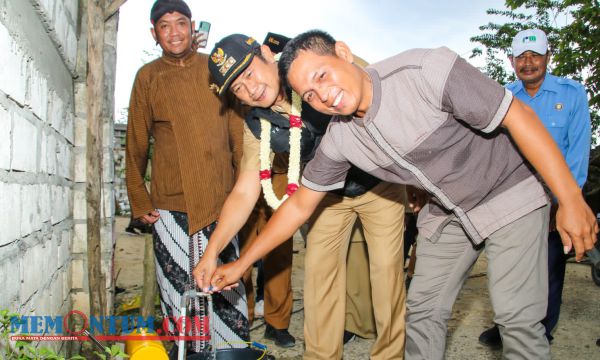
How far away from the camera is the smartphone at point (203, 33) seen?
3883 mm

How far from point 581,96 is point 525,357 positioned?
214 cm

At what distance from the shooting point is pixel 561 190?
1.96 meters

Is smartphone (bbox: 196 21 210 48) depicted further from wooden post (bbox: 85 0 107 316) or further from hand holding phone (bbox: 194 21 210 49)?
wooden post (bbox: 85 0 107 316)

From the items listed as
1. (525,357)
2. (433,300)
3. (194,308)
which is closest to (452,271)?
(433,300)

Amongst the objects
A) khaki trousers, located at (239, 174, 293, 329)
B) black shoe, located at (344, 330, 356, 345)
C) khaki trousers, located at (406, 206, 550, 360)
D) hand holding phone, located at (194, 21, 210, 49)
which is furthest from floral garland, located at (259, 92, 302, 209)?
black shoe, located at (344, 330, 356, 345)

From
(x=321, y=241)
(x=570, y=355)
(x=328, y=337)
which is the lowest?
(x=570, y=355)

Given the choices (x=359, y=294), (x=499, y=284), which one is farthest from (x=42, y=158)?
(x=359, y=294)

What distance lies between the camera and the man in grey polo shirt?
6.51 ft

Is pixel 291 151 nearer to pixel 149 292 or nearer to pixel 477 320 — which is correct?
pixel 149 292

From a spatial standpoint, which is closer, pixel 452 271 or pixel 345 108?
pixel 345 108

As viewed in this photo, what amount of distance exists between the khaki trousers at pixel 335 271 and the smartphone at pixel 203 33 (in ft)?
5.11

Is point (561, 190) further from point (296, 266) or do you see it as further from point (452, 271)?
point (296, 266)

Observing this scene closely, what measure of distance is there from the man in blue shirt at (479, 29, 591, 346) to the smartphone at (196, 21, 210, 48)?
7.24ft

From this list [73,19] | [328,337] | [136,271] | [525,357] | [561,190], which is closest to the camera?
[561,190]
